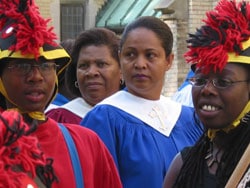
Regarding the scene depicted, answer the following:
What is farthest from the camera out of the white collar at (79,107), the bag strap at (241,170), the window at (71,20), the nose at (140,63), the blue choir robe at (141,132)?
the window at (71,20)

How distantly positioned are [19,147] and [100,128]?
1.88 m

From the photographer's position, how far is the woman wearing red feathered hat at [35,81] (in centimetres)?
346

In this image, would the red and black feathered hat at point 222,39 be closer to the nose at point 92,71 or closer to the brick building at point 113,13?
the nose at point 92,71

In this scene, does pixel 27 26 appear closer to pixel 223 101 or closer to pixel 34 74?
pixel 34 74

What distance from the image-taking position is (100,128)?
173 inches

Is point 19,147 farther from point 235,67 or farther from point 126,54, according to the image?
point 126,54

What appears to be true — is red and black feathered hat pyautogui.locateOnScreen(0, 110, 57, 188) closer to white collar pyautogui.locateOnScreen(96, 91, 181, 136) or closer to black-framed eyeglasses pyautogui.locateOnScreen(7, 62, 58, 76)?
black-framed eyeglasses pyautogui.locateOnScreen(7, 62, 58, 76)

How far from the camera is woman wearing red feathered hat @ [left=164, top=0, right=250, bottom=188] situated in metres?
3.40

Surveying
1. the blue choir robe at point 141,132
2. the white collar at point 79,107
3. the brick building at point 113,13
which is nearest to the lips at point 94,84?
the white collar at point 79,107

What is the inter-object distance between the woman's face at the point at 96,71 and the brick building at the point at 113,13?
768cm

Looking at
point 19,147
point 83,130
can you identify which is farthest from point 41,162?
point 83,130

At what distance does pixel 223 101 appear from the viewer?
3.41m

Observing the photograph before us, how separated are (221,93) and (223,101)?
4 cm

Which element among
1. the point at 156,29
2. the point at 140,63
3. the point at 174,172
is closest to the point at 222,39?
the point at 174,172
